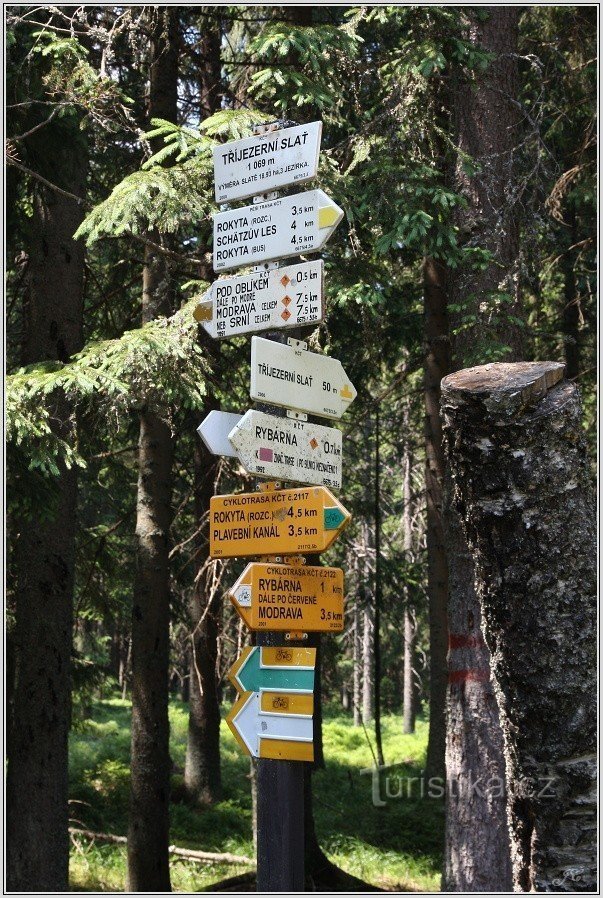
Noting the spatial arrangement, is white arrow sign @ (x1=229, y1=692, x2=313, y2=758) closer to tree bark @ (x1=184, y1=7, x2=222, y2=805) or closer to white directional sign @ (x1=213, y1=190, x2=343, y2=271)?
white directional sign @ (x1=213, y1=190, x2=343, y2=271)

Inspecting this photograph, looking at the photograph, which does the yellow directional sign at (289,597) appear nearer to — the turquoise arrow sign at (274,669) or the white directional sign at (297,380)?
the turquoise arrow sign at (274,669)

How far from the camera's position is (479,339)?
25.8 feet

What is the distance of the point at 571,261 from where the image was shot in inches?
560

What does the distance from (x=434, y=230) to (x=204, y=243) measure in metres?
2.32

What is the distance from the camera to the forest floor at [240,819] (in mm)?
12414

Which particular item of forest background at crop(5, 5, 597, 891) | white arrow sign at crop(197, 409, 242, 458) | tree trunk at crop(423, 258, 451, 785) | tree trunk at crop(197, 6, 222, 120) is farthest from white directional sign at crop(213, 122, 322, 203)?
tree trunk at crop(197, 6, 222, 120)

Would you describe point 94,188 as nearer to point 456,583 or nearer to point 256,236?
point 456,583

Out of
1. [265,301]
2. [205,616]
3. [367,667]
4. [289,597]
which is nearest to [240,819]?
[205,616]

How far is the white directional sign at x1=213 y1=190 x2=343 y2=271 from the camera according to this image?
Answer: 14.4ft

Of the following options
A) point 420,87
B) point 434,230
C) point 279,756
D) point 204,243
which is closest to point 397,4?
point 420,87

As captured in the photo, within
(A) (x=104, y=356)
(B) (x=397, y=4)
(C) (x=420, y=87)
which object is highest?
(B) (x=397, y=4)

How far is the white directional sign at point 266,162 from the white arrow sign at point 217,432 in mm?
1135

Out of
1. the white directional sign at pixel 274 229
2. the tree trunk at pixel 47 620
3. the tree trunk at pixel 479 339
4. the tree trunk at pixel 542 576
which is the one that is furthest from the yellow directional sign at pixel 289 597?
the tree trunk at pixel 47 620

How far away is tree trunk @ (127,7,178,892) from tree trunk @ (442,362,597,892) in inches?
306
